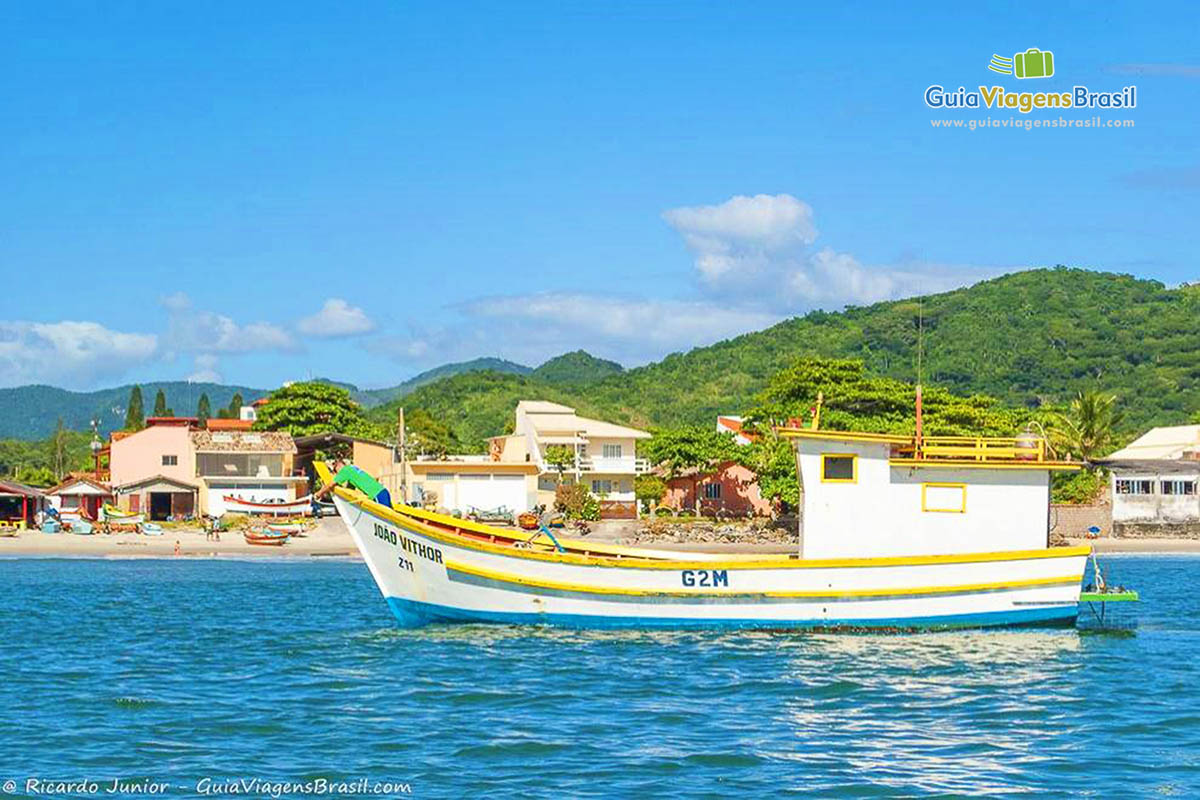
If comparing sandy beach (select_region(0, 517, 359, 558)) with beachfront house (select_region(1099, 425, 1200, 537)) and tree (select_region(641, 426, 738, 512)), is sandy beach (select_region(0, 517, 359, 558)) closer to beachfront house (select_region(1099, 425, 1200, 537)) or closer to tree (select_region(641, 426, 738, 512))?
tree (select_region(641, 426, 738, 512))

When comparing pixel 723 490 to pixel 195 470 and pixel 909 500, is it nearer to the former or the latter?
pixel 195 470

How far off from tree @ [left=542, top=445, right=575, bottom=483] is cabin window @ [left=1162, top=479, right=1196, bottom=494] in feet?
103

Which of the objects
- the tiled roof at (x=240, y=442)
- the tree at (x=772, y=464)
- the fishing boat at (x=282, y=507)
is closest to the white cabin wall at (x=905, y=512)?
the tree at (x=772, y=464)

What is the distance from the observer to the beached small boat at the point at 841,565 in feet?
93.5

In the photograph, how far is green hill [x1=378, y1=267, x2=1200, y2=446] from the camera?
14350 cm

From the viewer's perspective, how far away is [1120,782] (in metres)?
17.7

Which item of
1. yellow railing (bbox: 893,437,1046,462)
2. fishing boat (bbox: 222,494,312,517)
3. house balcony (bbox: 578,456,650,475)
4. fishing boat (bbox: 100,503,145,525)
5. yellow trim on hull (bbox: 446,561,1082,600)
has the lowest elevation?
yellow trim on hull (bbox: 446,561,1082,600)

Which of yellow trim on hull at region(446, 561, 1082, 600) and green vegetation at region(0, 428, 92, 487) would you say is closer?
yellow trim on hull at region(446, 561, 1082, 600)

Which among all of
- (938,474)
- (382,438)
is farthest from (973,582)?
(382,438)

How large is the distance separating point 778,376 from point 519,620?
47.4 metres

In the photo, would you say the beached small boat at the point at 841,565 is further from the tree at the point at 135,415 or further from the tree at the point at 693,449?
the tree at the point at 135,415

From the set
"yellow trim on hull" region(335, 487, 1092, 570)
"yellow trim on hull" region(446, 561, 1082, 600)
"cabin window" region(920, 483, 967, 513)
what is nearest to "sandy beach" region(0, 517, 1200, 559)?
"cabin window" region(920, 483, 967, 513)

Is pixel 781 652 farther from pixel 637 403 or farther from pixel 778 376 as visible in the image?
pixel 637 403

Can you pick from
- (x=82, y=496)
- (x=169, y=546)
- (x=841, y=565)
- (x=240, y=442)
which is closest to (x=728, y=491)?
(x=240, y=442)
